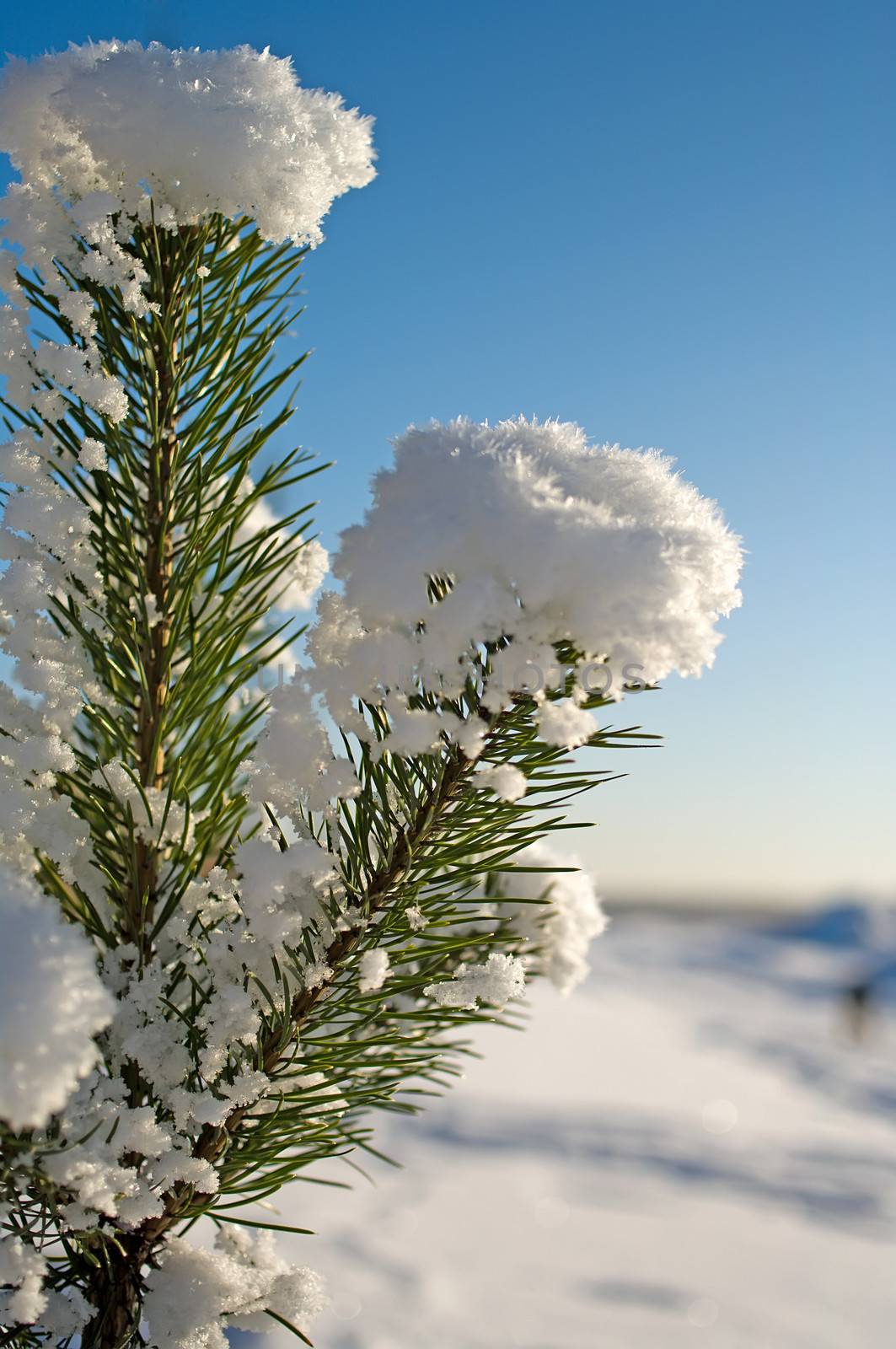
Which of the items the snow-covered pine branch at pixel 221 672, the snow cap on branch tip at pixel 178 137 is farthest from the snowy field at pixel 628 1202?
the snow cap on branch tip at pixel 178 137

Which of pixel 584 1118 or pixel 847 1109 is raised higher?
pixel 847 1109

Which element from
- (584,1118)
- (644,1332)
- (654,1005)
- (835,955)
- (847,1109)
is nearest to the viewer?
(644,1332)

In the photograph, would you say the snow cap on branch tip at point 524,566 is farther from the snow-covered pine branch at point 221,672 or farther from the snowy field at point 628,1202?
the snowy field at point 628,1202

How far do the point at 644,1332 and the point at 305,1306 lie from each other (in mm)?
1561

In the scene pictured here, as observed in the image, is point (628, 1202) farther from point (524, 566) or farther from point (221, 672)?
point (524, 566)

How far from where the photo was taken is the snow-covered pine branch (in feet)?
1.80

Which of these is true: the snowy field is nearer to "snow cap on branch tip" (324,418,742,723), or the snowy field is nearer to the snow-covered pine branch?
the snow-covered pine branch

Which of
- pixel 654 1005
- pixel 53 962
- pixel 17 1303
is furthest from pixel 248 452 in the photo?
pixel 654 1005

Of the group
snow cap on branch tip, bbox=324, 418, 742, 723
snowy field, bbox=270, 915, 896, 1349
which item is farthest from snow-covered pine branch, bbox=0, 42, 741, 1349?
snowy field, bbox=270, 915, 896, 1349

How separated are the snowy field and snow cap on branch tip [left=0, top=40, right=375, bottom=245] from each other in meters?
2.07

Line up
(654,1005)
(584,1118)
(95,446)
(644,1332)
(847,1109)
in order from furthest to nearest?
1. (654,1005)
2. (847,1109)
3. (584,1118)
4. (644,1332)
5. (95,446)

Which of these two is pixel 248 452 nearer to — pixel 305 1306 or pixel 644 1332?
pixel 305 1306

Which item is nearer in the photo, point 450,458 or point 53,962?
point 53,962

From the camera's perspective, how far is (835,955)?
30.5ft
